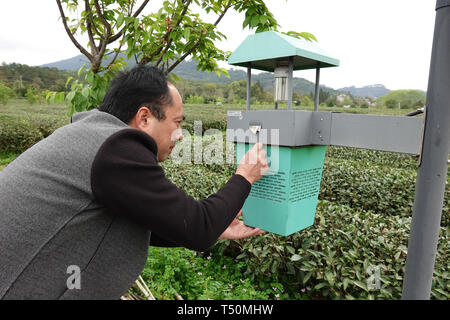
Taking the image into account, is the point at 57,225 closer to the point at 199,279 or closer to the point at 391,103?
the point at 199,279

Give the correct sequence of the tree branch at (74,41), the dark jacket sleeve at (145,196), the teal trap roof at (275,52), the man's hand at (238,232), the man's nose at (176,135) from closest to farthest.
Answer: the dark jacket sleeve at (145,196)
the teal trap roof at (275,52)
the man's nose at (176,135)
the man's hand at (238,232)
the tree branch at (74,41)

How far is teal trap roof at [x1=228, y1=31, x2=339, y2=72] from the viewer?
1.09m

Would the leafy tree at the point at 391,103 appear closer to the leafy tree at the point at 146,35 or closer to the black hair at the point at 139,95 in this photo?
the leafy tree at the point at 146,35

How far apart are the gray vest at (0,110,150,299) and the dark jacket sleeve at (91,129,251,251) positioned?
65 mm

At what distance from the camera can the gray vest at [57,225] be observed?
3.14 feet

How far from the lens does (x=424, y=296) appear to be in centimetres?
85

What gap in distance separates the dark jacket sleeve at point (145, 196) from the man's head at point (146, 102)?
16cm

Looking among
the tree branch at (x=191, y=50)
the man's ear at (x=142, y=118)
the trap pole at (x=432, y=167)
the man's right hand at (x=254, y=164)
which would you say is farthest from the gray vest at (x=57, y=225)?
the tree branch at (x=191, y=50)

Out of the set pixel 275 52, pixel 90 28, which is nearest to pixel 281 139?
pixel 275 52

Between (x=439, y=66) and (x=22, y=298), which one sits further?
(x=22, y=298)

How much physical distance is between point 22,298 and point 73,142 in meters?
0.51
